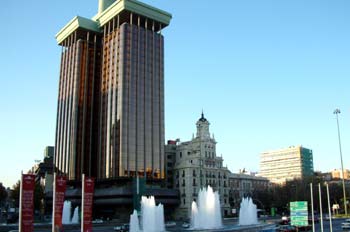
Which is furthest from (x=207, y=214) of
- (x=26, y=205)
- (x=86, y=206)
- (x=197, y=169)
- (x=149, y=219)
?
(x=197, y=169)

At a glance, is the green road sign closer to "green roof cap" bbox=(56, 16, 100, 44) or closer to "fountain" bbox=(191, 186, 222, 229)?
"fountain" bbox=(191, 186, 222, 229)

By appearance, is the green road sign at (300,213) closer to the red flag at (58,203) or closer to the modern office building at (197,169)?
the red flag at (58,203)

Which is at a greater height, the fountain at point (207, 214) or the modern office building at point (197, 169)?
the modern office building at point (197, 169)

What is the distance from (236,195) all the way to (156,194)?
47.8m

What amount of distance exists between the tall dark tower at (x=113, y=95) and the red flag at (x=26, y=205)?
89355mm

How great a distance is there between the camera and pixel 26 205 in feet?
105

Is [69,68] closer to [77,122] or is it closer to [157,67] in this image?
[77,122]

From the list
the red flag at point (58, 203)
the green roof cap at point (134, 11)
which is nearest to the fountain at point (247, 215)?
the red flag at point (58, 203)

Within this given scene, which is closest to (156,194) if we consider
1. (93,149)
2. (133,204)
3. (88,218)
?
(133,204)

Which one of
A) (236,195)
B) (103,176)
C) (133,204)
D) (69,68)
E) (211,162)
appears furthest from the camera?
(236,195)

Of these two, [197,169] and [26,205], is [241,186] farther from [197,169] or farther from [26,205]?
[26,205]

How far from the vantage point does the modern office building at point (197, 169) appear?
425 ft

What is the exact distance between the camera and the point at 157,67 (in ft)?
447

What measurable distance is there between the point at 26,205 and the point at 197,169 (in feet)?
329
